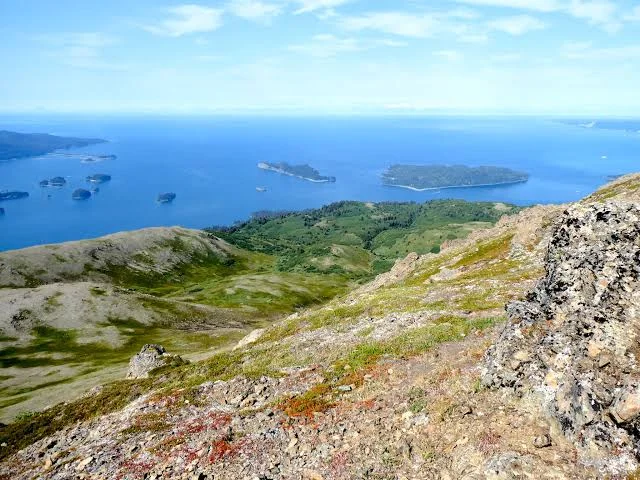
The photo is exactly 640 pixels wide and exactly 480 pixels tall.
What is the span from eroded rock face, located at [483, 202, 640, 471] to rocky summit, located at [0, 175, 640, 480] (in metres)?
0.06

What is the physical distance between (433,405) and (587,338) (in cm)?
825

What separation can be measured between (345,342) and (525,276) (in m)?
26.6

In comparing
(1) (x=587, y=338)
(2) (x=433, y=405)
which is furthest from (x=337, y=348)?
(1) (x=587, y=338)

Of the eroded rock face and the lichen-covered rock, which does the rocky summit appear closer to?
the eroded rock face

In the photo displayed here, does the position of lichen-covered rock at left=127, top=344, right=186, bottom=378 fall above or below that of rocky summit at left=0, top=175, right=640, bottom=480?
below

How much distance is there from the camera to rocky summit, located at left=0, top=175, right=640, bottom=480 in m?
17.8

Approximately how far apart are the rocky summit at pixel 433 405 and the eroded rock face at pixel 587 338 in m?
0.06

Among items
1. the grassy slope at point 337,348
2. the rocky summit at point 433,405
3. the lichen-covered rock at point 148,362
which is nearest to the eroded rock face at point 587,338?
the rocky summit at point 433,405

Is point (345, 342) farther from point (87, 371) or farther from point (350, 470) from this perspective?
point (87, 371)

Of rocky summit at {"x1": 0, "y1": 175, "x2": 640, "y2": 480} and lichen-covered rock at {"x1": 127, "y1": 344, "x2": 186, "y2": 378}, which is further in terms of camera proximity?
lichen-covered rock at {"x1": 127, "y1": 344, "x2": 186, "y2": 378}

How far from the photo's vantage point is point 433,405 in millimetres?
22859

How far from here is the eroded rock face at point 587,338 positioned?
16703 mm

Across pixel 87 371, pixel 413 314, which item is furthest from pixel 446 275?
pixel 87 371


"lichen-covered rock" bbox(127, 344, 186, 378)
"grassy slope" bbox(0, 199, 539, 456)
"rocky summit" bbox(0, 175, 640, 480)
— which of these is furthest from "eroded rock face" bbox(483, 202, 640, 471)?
"lichen-covered rock" bbox(127, 344, 186, 378)
